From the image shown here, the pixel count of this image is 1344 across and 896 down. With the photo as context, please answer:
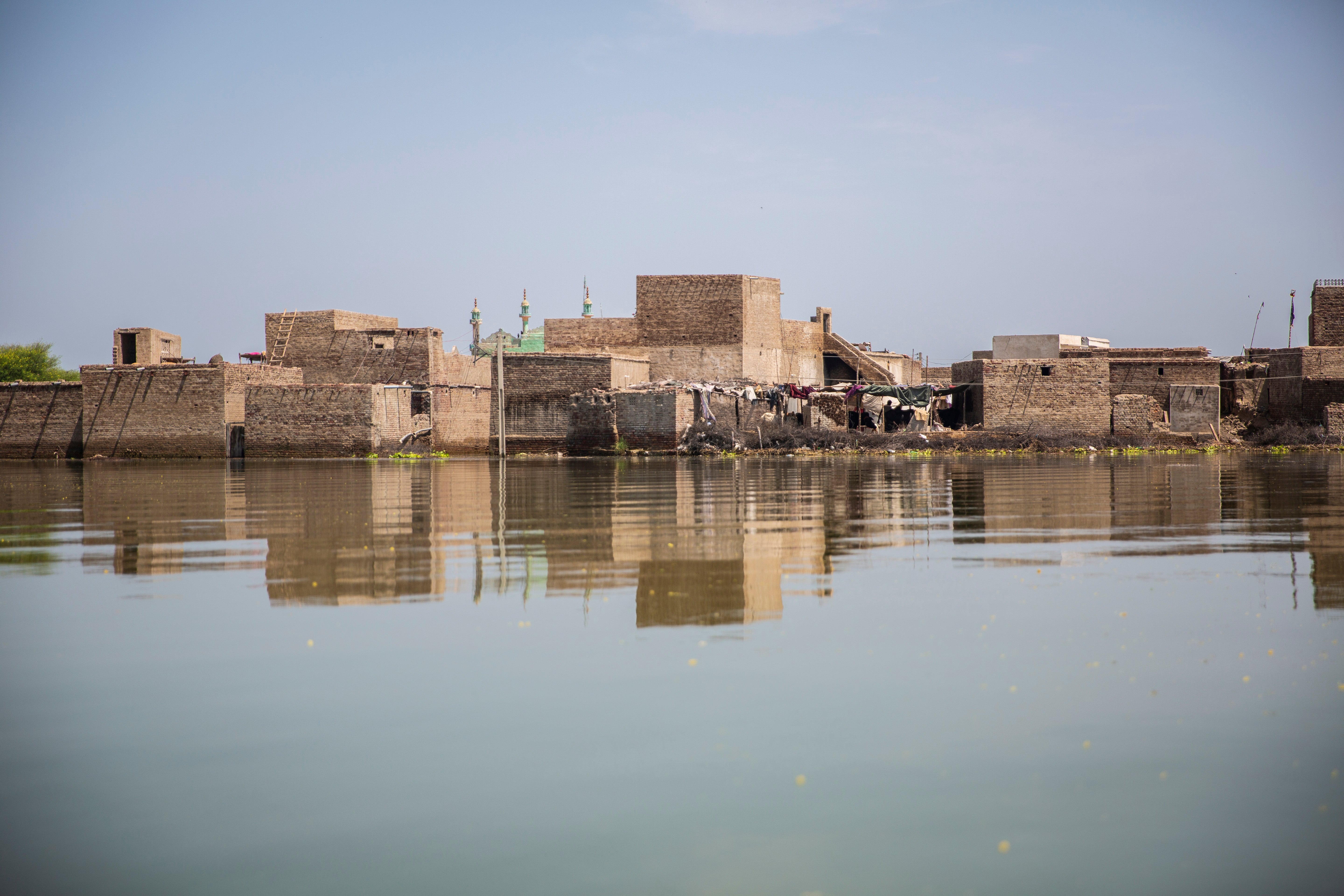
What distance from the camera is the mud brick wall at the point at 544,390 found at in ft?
113

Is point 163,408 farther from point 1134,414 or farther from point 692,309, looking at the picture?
point 1134,414

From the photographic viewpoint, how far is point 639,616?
5.64 meters

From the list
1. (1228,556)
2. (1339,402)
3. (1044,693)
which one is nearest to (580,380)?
(1339,402)

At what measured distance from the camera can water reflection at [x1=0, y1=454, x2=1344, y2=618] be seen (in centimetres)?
679

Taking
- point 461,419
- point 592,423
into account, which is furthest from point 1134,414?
point 461,419

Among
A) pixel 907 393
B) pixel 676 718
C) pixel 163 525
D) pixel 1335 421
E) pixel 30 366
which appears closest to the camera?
pixel 676 718

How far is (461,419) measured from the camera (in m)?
37.5

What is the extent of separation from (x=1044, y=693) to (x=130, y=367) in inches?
1467

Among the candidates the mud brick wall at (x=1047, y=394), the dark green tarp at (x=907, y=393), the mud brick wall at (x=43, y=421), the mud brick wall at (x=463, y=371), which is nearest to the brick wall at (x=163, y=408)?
the mud brick wall at (x=43, y=421)

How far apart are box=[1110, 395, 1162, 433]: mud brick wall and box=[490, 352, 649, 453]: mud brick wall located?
15344 mm

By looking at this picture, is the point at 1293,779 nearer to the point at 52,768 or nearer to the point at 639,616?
the point at 639,616

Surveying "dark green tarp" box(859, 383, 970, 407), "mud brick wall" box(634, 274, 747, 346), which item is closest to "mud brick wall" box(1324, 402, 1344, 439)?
"dark green tarp" box(859, 383, 970, 407)

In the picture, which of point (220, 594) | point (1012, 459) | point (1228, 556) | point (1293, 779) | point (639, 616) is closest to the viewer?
point (1293, 779)

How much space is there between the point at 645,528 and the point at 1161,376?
30.1 m
